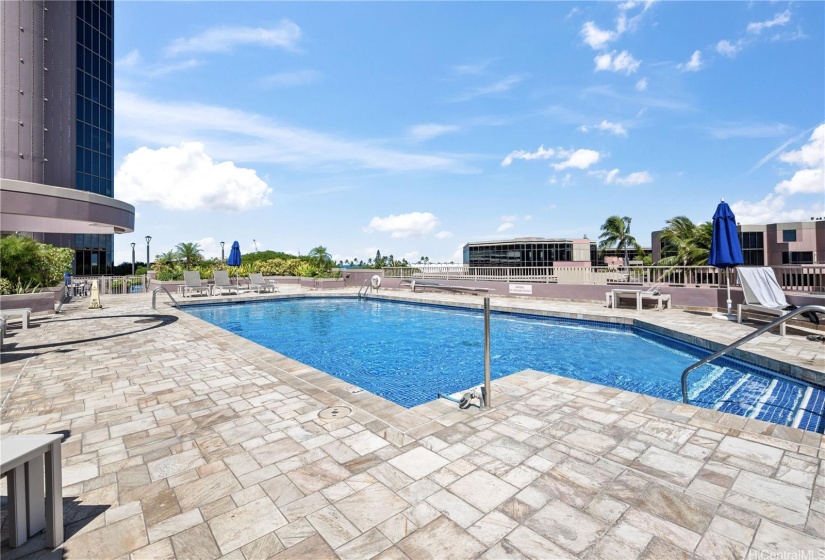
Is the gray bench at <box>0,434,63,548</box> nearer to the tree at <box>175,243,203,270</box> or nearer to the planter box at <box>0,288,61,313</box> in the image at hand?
the planter box at <box>0,288,61,313</box>

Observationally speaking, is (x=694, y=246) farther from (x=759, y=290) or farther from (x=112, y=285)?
(x=112, y=285)

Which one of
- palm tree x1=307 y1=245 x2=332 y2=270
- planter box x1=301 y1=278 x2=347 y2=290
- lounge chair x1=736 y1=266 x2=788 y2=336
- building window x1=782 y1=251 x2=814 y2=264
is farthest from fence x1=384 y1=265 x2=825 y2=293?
building window x1=782 y1=251 x2=814 y2=264

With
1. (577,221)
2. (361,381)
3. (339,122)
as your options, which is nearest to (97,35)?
(339,122)

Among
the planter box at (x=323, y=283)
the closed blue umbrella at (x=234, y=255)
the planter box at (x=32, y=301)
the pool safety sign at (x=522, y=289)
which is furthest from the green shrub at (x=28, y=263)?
the pool safety sign at (x=522, y=289)

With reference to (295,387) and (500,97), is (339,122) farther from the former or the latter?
(295,387)

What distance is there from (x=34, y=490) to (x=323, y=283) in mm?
17977

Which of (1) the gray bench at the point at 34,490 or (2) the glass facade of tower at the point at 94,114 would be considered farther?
(2) the glass facade of tower at the point at 94,114

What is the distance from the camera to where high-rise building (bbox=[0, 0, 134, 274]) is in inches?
678

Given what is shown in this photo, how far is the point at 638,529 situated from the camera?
1.90 m

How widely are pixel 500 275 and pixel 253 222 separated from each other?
92.1ft

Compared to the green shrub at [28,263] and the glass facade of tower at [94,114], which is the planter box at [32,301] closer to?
the green shrub at [28,263]

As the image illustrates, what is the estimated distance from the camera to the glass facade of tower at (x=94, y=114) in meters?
22.6

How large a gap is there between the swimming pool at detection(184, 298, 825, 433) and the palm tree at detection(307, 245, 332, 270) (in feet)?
34.7

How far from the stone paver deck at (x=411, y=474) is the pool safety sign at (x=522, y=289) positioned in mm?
9989
